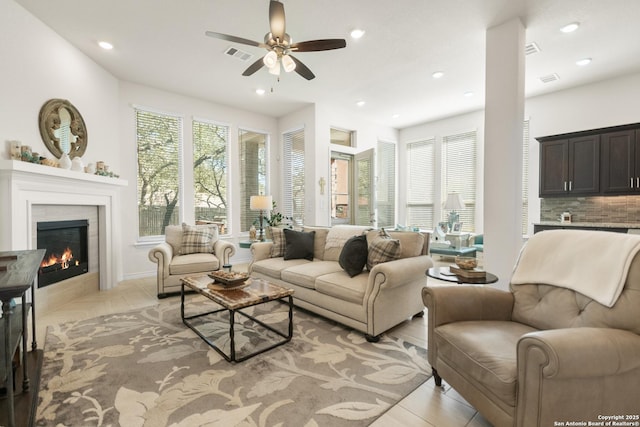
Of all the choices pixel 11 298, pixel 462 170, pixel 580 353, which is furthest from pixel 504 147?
pixel 11 298

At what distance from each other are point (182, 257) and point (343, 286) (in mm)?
2533

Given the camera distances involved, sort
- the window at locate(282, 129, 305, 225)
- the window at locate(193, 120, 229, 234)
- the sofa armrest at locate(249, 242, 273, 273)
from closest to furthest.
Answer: the sofa armrest at locate(249, 242, 273, 273) < the window at locate(193, 120, 229, 234) < the window at locate(282, 129, 305, 225)

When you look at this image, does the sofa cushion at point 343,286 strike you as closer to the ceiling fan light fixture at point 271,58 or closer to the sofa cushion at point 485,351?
the sofa cushion at point 485,351

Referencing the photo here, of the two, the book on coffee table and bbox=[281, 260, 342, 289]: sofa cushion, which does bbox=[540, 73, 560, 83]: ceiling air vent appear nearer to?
the book on coffee table

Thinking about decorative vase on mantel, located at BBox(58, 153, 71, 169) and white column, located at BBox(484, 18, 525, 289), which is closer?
white column, located at BBox(484, 18, 525, 289)

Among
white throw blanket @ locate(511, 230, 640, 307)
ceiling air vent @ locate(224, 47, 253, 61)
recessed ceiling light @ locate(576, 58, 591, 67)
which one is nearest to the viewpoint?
white throw blanket @ locate(511, 230, 640, 307)

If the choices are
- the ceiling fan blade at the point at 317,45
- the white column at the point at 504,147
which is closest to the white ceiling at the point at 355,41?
the white column at the point at 504,147

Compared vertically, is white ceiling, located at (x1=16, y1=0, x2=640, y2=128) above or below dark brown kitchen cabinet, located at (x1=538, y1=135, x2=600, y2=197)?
above

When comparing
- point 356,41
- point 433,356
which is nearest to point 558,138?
point 356,41

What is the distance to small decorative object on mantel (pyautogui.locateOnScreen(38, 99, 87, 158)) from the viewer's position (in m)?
3.27

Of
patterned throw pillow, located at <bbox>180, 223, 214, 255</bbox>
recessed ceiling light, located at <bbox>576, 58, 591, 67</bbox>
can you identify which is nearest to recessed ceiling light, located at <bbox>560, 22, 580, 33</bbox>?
recessed ceiling light, located at <bbox>576, 58, 591, 67</bbox>

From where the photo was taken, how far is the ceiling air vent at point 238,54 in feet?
11.9

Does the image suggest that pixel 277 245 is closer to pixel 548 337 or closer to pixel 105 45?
pixel 548 337

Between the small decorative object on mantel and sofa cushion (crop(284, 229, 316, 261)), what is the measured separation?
2.94 meters
